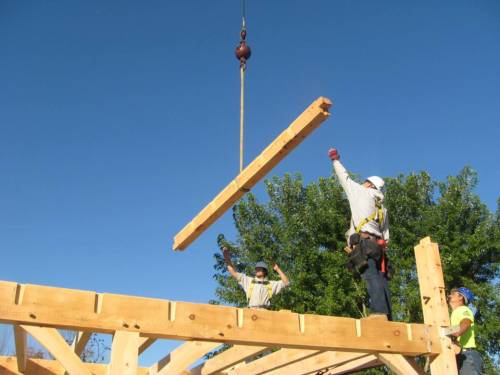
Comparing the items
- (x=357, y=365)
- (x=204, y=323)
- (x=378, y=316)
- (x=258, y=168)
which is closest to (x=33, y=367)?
(x=204, y=323)

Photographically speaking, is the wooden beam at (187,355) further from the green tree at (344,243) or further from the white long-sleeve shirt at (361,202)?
the green tree at (344,243)

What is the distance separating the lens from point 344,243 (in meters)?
20.9

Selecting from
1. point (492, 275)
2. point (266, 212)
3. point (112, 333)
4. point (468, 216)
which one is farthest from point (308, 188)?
point (112, 333)

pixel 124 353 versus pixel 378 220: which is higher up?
pixel 378 220

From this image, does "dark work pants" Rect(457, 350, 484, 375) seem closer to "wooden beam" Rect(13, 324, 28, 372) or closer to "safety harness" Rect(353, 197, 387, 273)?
"safety harness" Rect(353, 197, 387, 273)

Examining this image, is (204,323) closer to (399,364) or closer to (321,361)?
(399,364)

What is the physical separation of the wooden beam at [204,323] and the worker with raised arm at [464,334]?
11.2 inches

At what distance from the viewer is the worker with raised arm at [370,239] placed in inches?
196

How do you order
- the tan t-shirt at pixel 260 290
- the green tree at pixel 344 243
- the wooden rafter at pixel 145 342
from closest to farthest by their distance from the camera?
the wooden rafter at pixel 145 342 < the tan t-shirt at pixel 260 290 < the green tree at pixel 344 243

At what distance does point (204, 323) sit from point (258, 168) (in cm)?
239

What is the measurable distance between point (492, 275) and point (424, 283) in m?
17.8

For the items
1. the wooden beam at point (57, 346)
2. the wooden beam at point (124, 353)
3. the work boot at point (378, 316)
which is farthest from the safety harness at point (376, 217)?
the wooden beam at point (57, 346)

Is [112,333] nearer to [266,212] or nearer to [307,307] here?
[307,307]

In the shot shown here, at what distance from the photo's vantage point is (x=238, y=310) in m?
4.04
